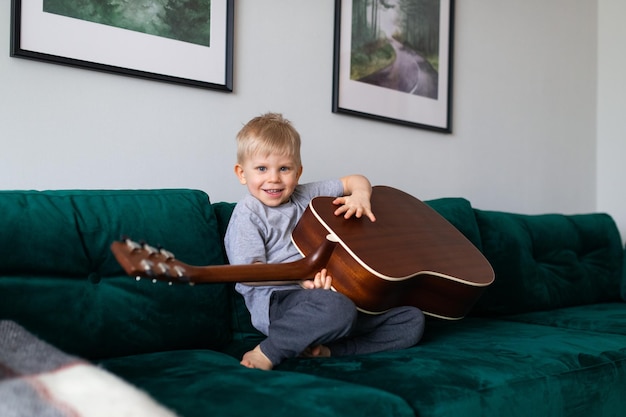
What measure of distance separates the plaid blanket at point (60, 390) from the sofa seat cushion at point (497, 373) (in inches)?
26.9

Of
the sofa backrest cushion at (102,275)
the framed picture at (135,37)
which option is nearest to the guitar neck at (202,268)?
the sofa backrest cushion at (102,275)

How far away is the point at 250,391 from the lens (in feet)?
3.84

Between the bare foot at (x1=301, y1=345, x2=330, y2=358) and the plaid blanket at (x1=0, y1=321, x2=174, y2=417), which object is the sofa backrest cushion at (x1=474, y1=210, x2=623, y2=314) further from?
the plaid blanket at (x1=0, y1=321, x2=174, y2=417)

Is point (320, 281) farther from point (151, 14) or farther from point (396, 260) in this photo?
point (151, 14)

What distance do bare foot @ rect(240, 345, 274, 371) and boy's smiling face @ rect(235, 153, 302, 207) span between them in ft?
1.54

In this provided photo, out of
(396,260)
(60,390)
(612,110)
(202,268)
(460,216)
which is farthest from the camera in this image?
(612,110)

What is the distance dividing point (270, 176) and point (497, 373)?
77cm

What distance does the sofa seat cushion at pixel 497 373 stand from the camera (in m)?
1.30

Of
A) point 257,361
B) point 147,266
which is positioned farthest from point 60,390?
point 257,361

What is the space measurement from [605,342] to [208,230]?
3.74 ft

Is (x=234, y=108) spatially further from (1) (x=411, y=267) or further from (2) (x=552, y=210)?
(2) (x=552, y=210)

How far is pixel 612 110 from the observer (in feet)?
12.2

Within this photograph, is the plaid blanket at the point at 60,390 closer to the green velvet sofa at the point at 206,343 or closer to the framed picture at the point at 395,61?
the green velvet sofa at the point at 206,343

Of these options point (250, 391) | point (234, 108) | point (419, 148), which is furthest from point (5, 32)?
point (419, 148)
